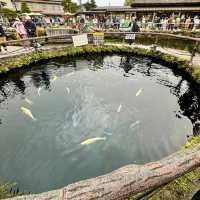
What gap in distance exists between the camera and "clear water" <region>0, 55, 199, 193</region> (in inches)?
194

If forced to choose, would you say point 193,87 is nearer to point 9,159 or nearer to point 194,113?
point 194,113

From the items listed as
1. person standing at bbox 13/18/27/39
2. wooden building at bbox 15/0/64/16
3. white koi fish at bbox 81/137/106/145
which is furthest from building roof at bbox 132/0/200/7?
white koi fish at bbox 81/137/106/145

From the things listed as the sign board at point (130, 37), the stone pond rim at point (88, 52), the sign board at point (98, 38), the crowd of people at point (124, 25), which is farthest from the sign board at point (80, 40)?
the sign board at point (130, 37)

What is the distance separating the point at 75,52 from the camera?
14.1 meters

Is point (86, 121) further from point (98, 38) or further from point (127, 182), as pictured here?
point (98, 38)

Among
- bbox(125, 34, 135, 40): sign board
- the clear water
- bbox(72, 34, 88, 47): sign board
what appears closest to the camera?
the clear water

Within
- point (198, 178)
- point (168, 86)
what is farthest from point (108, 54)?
point (198, 178)

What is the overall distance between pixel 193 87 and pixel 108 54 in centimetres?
751

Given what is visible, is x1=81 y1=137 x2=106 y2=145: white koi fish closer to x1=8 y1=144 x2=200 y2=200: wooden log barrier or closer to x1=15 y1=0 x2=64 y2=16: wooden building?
x1=8 y1=144 x2=200 y2=200: wooden log barrier

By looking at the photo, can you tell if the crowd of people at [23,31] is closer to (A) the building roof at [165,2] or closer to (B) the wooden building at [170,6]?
(B) the wooden building at [170,6]

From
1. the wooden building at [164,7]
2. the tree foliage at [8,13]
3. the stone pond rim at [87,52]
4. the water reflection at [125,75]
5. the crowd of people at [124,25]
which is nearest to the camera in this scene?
the water reflection at [125,75]

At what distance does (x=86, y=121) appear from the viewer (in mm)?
6574

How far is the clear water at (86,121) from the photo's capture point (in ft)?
16.1

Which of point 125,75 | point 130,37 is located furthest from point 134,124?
point 130,37
